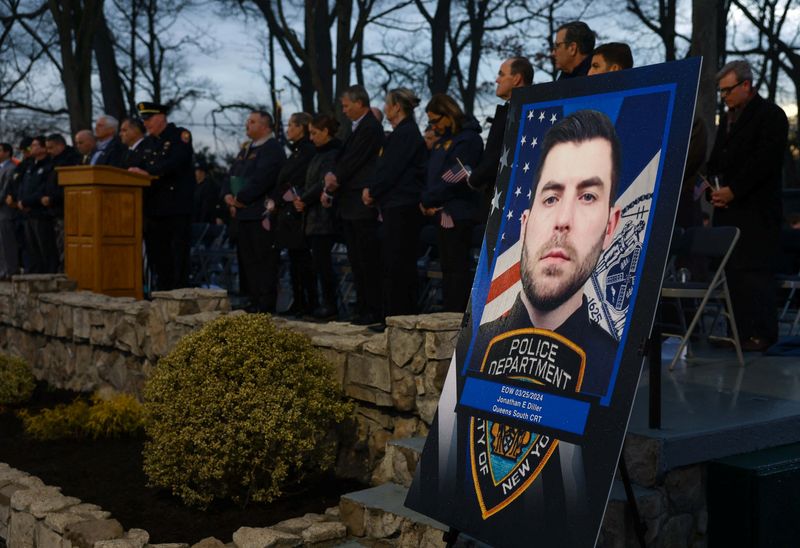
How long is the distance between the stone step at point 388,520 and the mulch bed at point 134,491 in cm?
70

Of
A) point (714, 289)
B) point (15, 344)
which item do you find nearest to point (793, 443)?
point (714, 289)

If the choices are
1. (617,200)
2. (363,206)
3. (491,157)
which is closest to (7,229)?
(363,206)

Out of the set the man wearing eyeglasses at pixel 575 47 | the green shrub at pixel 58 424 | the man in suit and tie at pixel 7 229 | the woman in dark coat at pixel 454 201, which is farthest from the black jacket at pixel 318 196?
the man in suit and tie at pixel 7 229

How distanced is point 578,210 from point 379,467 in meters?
2.85

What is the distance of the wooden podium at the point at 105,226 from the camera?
962 cm

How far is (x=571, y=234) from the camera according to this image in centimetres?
366

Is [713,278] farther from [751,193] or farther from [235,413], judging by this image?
[235,413]

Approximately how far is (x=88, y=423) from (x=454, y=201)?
10.6 ft

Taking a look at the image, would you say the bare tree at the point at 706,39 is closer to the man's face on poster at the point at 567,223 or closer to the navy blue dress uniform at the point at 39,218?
the navy blue dress uniform at the point at 39,218

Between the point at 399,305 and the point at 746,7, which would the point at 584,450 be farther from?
the point at 746,7

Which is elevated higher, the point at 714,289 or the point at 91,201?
the point at 91,201

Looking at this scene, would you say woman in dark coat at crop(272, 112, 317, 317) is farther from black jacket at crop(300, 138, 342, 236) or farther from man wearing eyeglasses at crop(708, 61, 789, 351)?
man wearing eyeglasses at crop(708, 61, 789, 351)

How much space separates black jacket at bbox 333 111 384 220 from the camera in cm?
857

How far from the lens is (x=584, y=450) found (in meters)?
3.39
